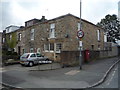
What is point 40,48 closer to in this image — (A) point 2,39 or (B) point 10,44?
(B) point 10,44

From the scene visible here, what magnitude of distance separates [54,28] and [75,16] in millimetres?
3622

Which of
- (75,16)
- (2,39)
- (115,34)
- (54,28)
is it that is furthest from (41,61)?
(115,34)

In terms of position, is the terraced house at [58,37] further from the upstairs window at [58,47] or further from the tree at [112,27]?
the tree at [112,27]

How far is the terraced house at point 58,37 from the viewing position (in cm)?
1709

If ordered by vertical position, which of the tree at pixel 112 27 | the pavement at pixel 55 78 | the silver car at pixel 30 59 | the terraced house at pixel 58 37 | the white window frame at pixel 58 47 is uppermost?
the tree at pixel 112 27

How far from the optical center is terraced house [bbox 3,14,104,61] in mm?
17094

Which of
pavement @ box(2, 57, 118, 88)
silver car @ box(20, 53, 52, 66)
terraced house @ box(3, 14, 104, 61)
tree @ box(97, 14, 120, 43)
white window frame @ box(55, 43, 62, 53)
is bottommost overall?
pavement @ box(2, 57, 118, 88)

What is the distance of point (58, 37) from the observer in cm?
1788

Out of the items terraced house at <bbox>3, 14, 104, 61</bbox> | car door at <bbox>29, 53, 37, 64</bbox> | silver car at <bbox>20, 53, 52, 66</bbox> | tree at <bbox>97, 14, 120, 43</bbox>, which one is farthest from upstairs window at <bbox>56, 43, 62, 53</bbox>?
tree at <bbox>97, 14, 120, 43</bbox>

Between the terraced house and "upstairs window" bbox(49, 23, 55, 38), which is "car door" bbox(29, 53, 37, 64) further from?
"upstairs window" bbox(49, 23, 55, 38)

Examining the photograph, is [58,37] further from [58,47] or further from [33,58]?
[33,58]

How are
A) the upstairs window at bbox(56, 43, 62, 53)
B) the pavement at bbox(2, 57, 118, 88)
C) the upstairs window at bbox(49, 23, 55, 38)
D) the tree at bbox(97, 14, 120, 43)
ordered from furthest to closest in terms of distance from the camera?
the tree at bbox(97, 14, 120, 43) → the upstairs window at bbox(49, 23, 55, 38) → the upstairs window at bbox(56, 43, 62, 53) → the pavement at bbox(2, 57, 118, 88)

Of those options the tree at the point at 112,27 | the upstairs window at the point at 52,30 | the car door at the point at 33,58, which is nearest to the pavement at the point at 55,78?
the car door at the point at 33,58

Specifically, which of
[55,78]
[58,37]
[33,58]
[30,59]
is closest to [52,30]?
[58,37]
